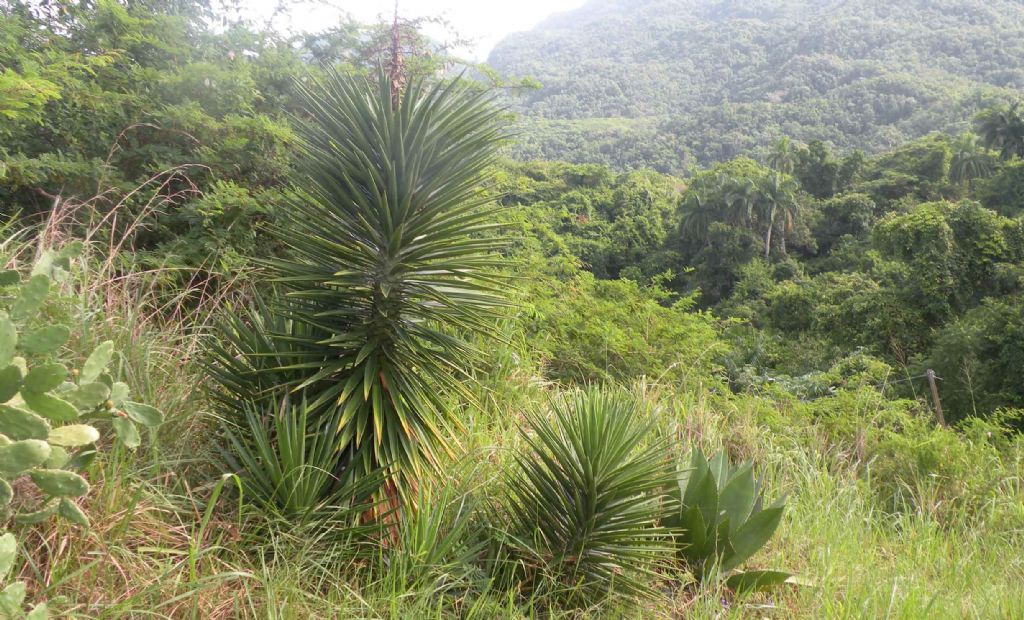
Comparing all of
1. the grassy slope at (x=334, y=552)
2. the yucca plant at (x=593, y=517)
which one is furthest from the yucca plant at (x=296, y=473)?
the yucca plant at (x=593, y=517)

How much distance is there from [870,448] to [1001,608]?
12.9 ft

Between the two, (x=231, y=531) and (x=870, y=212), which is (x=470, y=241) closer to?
(x=231, y=531)

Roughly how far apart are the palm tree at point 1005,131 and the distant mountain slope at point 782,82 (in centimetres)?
2715

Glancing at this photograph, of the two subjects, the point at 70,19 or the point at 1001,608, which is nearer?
the point at 1001,608

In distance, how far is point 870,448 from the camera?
6.16m

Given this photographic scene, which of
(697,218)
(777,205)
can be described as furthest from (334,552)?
(777,205)

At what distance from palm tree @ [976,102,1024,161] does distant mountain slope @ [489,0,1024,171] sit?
27148 mm

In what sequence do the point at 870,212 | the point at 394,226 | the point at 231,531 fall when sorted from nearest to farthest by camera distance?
the point at 231,531 < the point at 394,226 < the point at 870,212

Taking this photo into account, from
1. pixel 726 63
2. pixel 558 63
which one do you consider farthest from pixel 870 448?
pixel 558 63

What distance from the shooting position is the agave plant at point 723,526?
108 inches

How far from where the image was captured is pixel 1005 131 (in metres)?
39.1

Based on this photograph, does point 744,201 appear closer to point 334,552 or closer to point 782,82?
point 334,552

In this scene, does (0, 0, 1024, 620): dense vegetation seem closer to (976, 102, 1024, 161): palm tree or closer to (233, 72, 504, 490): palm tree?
(233, 72, 504, 490): palm tree

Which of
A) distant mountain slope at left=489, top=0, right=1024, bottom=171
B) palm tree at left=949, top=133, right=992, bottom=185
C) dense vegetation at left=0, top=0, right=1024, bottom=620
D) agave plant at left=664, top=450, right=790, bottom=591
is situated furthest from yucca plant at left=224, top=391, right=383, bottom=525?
distant mountain slope at left=489, top=0, right=1024, bottom=171
